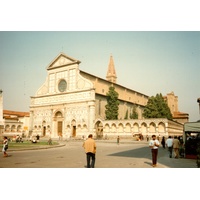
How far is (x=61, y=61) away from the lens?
168 feet

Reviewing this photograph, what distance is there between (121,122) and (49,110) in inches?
725

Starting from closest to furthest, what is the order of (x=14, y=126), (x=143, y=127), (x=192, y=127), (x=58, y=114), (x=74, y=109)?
1. (x=192, y=127)
2. (x=143, y=127)
3. (x=74, y=109)
4. (x=58, y=114)
5. (x=14, y=126)

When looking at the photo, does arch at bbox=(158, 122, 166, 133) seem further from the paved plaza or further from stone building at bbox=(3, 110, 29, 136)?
stone building at bbox=(3, 110, 29, 136)

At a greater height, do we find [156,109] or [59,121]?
[156,109]

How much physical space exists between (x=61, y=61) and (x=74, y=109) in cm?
1221

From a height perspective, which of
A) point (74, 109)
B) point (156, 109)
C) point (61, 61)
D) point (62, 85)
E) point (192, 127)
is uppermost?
point (61, 61)

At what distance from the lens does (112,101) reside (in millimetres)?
49562

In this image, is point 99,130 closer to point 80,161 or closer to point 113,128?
point 113,128

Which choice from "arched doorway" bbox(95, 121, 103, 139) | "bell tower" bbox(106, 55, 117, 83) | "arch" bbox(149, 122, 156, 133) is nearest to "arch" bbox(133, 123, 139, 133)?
"arch" bbox(149, 122, 156, 133)

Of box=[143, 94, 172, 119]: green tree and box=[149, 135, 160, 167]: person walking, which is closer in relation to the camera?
box=[149, 135, 160, 167]: person walking

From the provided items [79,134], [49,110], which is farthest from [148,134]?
[49,110]

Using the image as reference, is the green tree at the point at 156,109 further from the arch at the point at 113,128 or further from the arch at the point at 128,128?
the arch at the point at 113,128

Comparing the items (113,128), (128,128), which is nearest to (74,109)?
(113,128)

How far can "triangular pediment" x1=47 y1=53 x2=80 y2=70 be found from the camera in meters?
48.9
